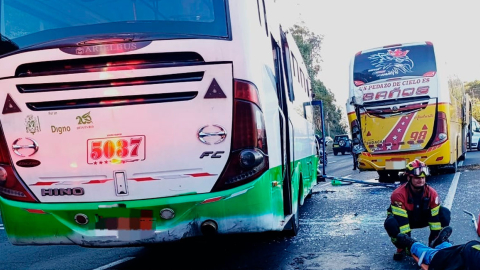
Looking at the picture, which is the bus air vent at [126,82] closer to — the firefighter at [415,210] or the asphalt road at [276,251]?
the asphalt road at [276,251]

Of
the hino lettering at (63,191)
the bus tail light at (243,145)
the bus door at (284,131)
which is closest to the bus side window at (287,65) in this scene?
the bus door at (284,131)

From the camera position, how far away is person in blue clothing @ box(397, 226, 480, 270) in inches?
158

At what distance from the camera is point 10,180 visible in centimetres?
451

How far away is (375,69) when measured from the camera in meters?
13.4

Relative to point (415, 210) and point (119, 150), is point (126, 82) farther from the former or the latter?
point (415, 210)

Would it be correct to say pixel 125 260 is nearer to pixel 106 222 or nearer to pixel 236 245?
pixel 236 245

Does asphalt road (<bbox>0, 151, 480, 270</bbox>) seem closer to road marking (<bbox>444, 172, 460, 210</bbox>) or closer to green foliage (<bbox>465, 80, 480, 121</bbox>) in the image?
road marking (<bbox>444, 172, 460, 210</bbox>)

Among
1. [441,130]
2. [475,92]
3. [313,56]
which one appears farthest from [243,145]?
[475,92]

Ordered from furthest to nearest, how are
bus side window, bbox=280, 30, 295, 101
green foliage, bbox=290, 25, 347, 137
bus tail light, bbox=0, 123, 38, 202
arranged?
green foliage, bbox=290, 25, 347, 137 < bus side window, bbox=280, 30, 295, 101 < bus tail light, bbox=0, 123, 38, 202

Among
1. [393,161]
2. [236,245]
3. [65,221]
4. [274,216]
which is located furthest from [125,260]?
[393,161]

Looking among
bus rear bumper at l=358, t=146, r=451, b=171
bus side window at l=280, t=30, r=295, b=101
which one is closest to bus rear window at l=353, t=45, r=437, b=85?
bus rear bumper at l=358, t=146, r=451, b=171

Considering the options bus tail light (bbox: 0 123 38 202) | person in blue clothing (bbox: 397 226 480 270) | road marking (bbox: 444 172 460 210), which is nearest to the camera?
person in blue clothing (bbox: 397 226 480 270)

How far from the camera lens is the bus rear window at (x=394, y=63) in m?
12.9

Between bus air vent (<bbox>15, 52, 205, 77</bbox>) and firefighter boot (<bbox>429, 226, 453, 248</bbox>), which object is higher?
bus air vent (<bbox>15, 52, 205, 77</bbox>)
